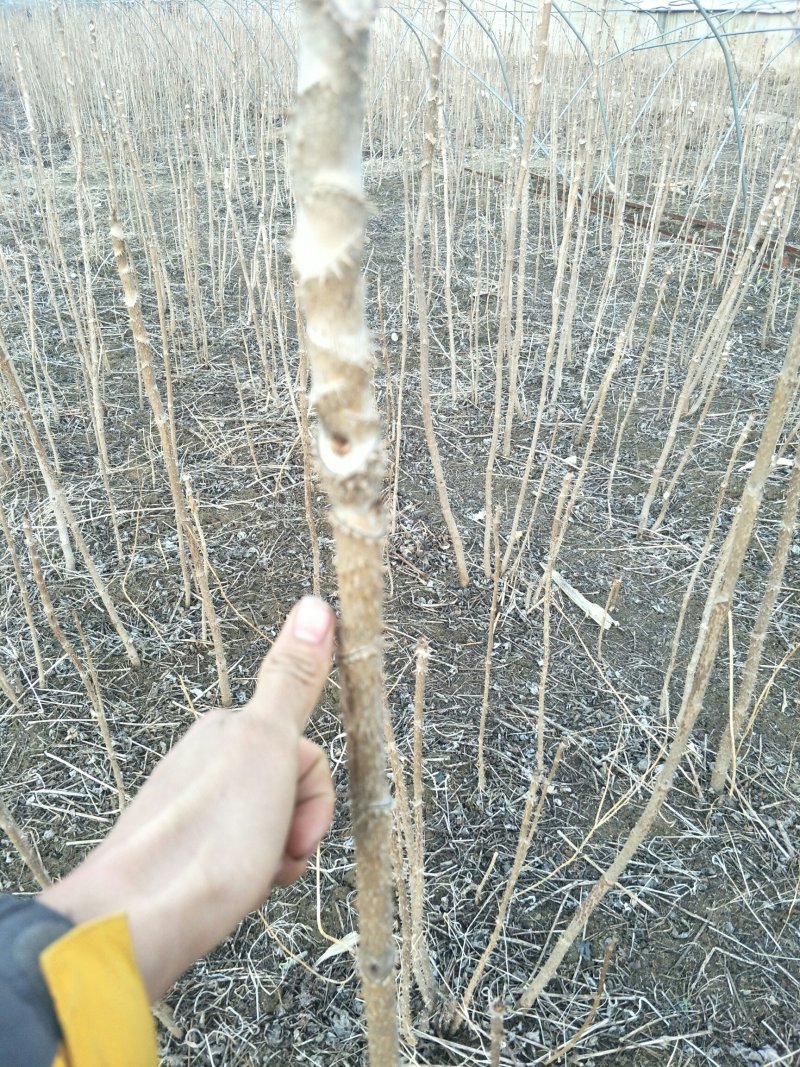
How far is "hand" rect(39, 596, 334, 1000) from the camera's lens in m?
0.47

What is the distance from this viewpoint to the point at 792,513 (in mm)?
1018

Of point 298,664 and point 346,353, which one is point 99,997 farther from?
point 346,353

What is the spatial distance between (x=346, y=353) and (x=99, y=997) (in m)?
0.39

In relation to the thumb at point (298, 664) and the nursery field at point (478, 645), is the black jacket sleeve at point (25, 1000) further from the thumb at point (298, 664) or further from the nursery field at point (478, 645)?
the nursery field at point (478, 645)

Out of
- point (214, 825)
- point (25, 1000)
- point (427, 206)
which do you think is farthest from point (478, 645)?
point (25, 1000)

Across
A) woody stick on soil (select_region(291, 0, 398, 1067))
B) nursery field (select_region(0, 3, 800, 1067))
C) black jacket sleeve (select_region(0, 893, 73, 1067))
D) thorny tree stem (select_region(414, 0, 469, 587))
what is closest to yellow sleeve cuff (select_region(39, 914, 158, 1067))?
black jacket sleeve (select_region(0, 893, 73, 1067))

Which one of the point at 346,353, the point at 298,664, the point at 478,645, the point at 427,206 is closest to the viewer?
the point at 346,353

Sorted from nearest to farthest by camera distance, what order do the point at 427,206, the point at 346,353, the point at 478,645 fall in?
the point at 346,353, the point at 427,206, the point at 478,645

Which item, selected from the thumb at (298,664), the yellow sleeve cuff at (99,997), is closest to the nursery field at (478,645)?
the thumb at (298,664)

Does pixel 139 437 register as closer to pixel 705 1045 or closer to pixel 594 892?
pixel 594 892

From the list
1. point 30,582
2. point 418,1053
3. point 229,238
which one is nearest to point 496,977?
point 418,1053

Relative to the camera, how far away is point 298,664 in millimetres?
489

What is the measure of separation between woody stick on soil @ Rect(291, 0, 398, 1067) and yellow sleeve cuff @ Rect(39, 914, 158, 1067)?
152 millimetres

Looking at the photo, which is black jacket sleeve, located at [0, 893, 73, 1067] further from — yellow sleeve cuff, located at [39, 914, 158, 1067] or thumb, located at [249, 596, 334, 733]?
thumb, located at [249, 596, 334, 733]
